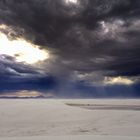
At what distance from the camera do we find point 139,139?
35.6ft

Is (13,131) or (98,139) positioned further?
(13,131)

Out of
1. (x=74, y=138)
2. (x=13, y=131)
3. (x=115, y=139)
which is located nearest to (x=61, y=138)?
(x=74, y=138)

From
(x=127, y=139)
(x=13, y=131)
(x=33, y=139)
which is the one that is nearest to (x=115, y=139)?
(x=127, y=139)

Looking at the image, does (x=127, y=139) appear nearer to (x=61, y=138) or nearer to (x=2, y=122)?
(x=61, y=138)

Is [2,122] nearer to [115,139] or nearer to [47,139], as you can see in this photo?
[47,139]

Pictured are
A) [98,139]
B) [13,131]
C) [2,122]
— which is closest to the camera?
[98,139]

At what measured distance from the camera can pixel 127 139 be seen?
35.8 ft

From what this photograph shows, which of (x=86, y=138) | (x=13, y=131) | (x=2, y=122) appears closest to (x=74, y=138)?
(x=86, y=138)

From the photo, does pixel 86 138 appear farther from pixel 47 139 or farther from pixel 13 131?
pixel 13 131

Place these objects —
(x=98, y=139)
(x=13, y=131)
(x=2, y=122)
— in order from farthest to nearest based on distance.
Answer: (x=2, y=122), (x=13, y=131), (x=98, y=139)

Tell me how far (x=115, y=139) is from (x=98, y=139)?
30.6 inches

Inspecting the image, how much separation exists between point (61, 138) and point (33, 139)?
1305 millimetres

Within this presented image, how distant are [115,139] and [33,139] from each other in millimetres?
3751

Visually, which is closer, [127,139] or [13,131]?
[127,139]
